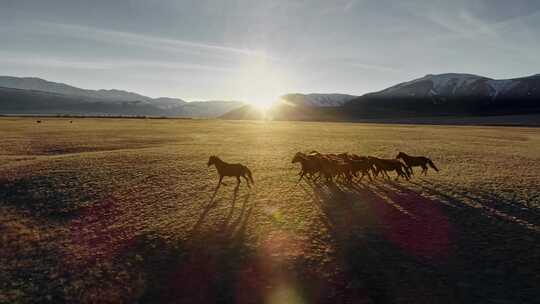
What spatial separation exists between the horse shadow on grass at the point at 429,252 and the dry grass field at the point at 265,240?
38 millimetres

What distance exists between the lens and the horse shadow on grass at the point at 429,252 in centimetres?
700

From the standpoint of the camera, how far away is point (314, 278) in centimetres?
762

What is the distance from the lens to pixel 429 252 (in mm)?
8773

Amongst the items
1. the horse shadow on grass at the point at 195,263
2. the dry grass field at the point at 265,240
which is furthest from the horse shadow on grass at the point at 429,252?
the horse shadow on grass at the point at 195,263

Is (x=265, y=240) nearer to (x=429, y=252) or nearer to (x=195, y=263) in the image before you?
(x=195, y=263)

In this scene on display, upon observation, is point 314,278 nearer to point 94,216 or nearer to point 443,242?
point 443,242

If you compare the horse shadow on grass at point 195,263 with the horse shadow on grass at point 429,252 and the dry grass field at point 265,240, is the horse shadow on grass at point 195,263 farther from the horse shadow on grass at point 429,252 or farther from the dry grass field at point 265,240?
the horse shadow on grass at point 429,252

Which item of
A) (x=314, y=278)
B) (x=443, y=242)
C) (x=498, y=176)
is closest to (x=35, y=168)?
(x=314, y=278)

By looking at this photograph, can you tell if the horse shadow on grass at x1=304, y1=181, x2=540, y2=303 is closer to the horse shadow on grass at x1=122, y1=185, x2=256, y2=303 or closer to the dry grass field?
the dry grass field

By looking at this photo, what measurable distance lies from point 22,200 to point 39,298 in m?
8.14

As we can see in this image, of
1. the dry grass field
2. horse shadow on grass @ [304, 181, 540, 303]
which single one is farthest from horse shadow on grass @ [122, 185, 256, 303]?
horse shadow on grass @ [304, 181, 540, 303]

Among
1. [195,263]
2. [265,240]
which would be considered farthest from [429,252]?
[195,263]

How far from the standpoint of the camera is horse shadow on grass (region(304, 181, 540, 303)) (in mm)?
6996

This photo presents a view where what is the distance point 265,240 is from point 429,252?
14.4ft
